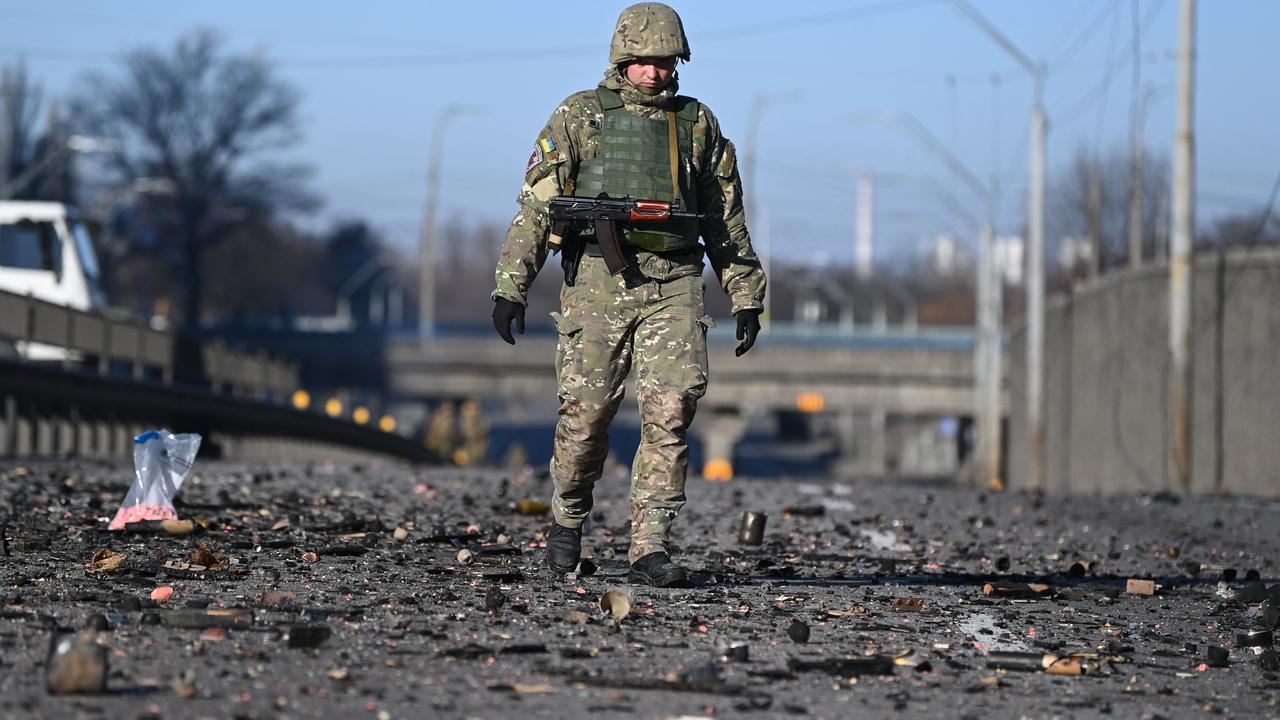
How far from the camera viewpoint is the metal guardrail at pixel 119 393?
23.5 meters

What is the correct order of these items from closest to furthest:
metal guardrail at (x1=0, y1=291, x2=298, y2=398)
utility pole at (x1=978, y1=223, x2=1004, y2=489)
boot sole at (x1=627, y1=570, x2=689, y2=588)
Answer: boot sole at (x1=627, y1=570, x2=689, y2=588), metal guardrail at (x1=0, y1=291, x2=298, y2=398), utility pole at (x1=978, y1=223, x2=1004, y2=489)

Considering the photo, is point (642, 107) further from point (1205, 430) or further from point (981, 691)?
point (1205, 430)

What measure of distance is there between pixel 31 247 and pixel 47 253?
0.86 feet

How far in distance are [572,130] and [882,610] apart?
2.17 m

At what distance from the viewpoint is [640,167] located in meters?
7.44

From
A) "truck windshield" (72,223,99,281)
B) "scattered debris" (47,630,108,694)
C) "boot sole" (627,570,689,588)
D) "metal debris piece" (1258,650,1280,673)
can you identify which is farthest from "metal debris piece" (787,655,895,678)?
"truck windshield" (72,223,99,281)

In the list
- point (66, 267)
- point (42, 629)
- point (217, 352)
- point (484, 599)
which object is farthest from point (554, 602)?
point (217, 352)

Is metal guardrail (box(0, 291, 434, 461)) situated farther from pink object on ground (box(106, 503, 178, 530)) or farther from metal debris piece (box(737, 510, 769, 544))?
metal debris piece (box(737, 510, 769, 544))

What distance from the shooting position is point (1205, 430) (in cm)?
2602

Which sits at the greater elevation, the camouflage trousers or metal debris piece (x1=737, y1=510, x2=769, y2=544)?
the camouflage trousers

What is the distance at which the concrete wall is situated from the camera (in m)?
24.5

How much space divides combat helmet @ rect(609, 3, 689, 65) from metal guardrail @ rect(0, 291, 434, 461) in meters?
15.0

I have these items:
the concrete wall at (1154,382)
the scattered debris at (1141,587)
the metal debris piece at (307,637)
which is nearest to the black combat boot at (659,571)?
the metal debris piece at (307,637)

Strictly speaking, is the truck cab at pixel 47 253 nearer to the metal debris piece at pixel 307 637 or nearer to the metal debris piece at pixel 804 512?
the metal debris piece at pixel 804 512
